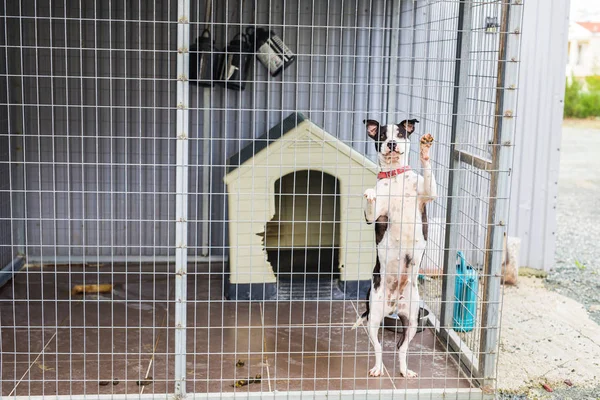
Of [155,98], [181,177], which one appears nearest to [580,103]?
[155,98]

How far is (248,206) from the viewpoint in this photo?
498 cm

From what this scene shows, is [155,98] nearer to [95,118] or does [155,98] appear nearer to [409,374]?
[95,118]

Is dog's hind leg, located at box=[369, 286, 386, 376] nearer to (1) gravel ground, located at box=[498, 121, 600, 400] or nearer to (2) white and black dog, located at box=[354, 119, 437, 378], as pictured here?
(2) white and black dog, located at box=[354, 119, 437, 378]

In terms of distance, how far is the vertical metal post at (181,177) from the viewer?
3.38 meters

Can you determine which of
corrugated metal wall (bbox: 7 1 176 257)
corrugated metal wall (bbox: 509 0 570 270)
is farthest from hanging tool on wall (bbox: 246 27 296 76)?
corrugated metal wall (bbox: 509 0 570 270)

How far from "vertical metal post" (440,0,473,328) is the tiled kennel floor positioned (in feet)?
0.96

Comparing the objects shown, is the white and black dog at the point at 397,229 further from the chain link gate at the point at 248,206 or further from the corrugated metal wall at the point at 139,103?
the corrugated metal wall at the point at 139,103

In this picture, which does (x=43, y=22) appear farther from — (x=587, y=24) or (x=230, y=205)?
(x=587, y=24)

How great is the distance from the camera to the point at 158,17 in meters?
5.78

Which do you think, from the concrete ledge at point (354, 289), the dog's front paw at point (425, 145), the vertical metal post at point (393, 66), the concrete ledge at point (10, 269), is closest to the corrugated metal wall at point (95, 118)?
the concrete ledge at point (10, 269)

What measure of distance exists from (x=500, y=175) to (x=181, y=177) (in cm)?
148

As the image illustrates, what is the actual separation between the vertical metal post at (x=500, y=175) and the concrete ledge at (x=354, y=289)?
4.93ft

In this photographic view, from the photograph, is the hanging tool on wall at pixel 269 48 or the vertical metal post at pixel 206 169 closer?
the hanging tool on wall at pixel 269 48

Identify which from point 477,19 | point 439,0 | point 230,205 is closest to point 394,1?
point 439,0
